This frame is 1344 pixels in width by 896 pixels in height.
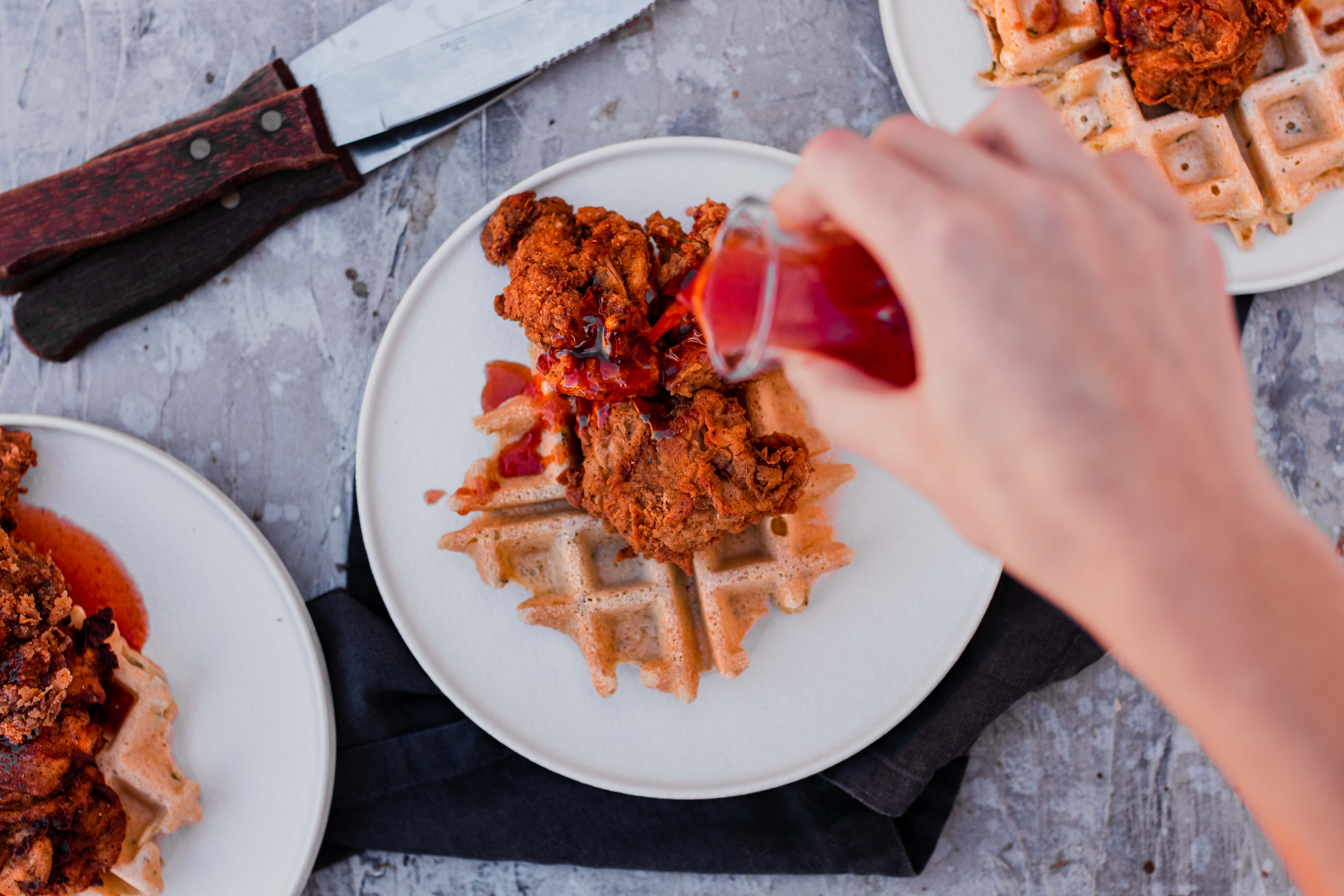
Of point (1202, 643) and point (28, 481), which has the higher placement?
point (28, 481)

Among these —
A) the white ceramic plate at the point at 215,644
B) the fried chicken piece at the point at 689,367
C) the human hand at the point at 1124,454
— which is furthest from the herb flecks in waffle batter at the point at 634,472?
the human hand at the point at 1124,454

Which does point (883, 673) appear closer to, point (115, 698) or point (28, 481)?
point (115, 698)

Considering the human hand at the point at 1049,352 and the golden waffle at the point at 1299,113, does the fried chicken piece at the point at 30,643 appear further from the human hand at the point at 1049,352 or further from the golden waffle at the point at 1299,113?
the golden waffle at the point at 1299,113

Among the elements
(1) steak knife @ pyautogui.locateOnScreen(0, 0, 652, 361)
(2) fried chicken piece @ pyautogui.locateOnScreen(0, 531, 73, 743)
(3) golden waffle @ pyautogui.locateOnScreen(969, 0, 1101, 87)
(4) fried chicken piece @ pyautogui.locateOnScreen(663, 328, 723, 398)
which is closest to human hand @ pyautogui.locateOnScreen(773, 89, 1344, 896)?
(4) fried chicken piece @ pyautogui.locateOnScreen(663, 328, 723, 398)

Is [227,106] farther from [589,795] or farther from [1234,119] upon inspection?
[1234,119]

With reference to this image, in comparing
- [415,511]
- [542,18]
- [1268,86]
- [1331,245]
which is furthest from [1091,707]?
[542,18]

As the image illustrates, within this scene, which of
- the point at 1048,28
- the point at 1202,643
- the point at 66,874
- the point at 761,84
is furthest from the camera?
the point at 761,84

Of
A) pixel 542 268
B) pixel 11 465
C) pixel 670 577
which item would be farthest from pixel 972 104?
pixel 11 465

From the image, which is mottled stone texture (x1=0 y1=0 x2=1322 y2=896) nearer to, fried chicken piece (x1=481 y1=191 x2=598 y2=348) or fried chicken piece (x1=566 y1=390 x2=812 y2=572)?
fried chicken piece (x1=481 y1=191 x2=598 y2=348)
